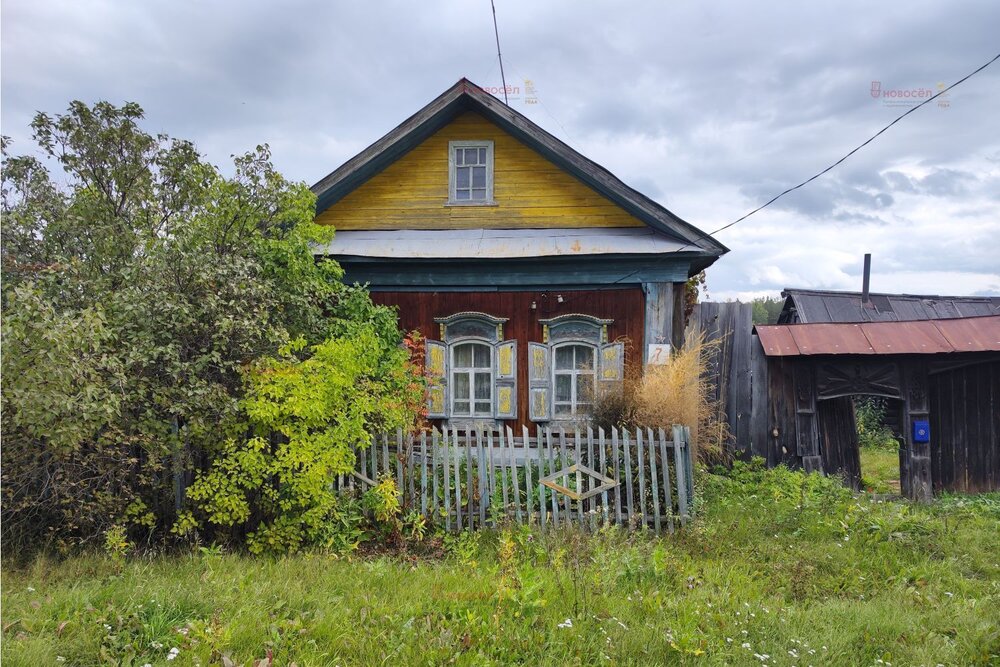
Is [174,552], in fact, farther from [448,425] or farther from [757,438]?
[757,438]

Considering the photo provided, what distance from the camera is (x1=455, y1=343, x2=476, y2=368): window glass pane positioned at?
9.91 meters

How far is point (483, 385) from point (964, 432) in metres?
7.73

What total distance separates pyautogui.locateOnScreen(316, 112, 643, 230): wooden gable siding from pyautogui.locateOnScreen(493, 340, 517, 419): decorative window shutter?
2167mm

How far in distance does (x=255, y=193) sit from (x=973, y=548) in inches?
363

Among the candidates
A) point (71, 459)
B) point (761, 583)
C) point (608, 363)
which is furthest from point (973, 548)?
point (71, 459)

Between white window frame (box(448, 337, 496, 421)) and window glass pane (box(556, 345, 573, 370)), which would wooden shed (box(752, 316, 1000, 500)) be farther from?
white window frame (box(448, 337, 496, 421))

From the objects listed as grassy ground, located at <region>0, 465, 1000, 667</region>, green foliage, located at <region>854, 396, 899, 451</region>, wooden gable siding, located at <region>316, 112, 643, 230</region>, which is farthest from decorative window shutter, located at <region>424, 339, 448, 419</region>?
green foliage, located at <region>854, 396, 899, 451</region>

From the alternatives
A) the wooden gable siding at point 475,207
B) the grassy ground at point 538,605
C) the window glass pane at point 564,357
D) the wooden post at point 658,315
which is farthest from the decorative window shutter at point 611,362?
the grassy ground at point 538,605

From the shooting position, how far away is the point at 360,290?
Answer: 27.4ft

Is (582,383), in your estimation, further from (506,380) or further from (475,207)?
(475,207)

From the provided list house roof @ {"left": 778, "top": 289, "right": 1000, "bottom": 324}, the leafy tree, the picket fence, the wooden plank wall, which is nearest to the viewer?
the leafy tree

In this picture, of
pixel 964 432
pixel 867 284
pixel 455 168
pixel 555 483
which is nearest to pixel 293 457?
pixel 555 483

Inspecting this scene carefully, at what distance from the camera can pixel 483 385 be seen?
389 inches

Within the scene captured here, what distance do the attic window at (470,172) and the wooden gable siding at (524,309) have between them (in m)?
1.72
